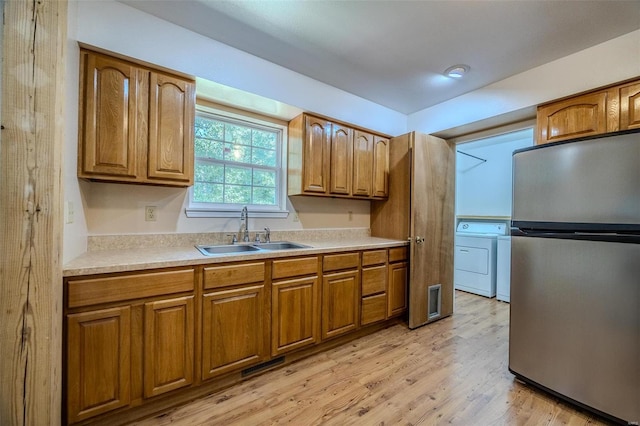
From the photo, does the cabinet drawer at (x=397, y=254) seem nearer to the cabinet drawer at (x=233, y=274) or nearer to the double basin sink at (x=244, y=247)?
the double basin sink at (x=244, y=247)

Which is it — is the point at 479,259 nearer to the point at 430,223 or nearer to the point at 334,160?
the point at 430,223

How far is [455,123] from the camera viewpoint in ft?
9.82

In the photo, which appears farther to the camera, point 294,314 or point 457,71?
point 457,71

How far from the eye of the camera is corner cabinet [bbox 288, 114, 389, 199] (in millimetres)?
2617

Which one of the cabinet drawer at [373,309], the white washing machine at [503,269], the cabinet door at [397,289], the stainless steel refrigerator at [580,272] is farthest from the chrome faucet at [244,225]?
the white washing machine at [503,269]

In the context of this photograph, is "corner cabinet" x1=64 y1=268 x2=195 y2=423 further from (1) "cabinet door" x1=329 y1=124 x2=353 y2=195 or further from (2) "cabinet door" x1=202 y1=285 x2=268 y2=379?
(1) "cabinet door" x1=329 y1=124 x2=353 y2=195

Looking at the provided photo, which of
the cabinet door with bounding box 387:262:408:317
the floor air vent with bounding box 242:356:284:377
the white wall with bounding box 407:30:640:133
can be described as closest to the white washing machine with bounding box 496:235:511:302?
the cabinet door with bounding box 387:262:408:317

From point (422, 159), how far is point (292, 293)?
1968 mm

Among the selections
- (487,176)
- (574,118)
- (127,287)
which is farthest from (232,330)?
(487,176)

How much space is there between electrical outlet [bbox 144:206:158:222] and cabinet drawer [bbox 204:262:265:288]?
0.77 metres

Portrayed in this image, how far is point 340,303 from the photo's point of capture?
244cm

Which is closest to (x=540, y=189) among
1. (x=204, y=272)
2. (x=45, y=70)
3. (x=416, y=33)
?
(x=416, y=33)

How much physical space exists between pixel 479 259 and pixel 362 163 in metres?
2.58

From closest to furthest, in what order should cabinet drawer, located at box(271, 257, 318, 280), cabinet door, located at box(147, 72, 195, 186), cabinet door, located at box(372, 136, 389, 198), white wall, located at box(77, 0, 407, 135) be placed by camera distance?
white wall, located at box(77, 0, 407, 135)
cabinet door, located at box(147, 72, 195, 186)
cabinet drawer, located at box(271, 257, 318, 280)
cabinet door, located at box(372, 136, 389, 198)
